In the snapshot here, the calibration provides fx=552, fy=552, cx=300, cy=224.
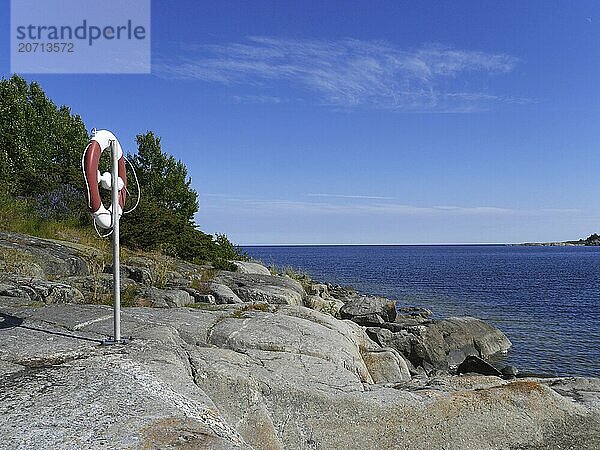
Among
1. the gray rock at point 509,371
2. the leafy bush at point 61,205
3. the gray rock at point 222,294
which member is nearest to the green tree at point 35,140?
the leafy bush at point 61,205

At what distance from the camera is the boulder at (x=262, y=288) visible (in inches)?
607

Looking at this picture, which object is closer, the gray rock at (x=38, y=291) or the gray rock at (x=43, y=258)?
the gray rock at (x=38, y=291)

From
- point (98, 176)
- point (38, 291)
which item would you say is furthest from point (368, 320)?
point (98, 176)

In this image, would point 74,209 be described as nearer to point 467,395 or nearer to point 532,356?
point 532,356

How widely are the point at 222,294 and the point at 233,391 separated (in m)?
7.92

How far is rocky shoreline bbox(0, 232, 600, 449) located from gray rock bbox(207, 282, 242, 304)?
2.24m

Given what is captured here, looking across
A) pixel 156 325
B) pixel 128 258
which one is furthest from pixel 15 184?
pixel 156 325

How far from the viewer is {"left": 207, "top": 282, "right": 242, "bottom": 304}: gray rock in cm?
1363

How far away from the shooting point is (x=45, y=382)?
4875 mm

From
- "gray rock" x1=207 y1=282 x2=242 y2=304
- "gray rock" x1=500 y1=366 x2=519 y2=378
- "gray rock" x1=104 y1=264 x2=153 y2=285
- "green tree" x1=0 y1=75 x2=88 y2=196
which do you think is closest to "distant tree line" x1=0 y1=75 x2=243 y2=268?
"green tree" x1=0 y1=75 x2=88 y2=196

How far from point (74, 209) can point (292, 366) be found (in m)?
19.7

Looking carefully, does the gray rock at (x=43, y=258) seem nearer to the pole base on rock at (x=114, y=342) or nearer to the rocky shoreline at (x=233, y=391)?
the rocky shoreline at (x=233, y=391)

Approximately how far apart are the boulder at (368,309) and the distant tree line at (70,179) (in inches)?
226

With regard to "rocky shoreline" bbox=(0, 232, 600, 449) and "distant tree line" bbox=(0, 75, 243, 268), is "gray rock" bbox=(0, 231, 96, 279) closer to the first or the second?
"rocky shoreline" bbox=(0, 232, 600, 449)
